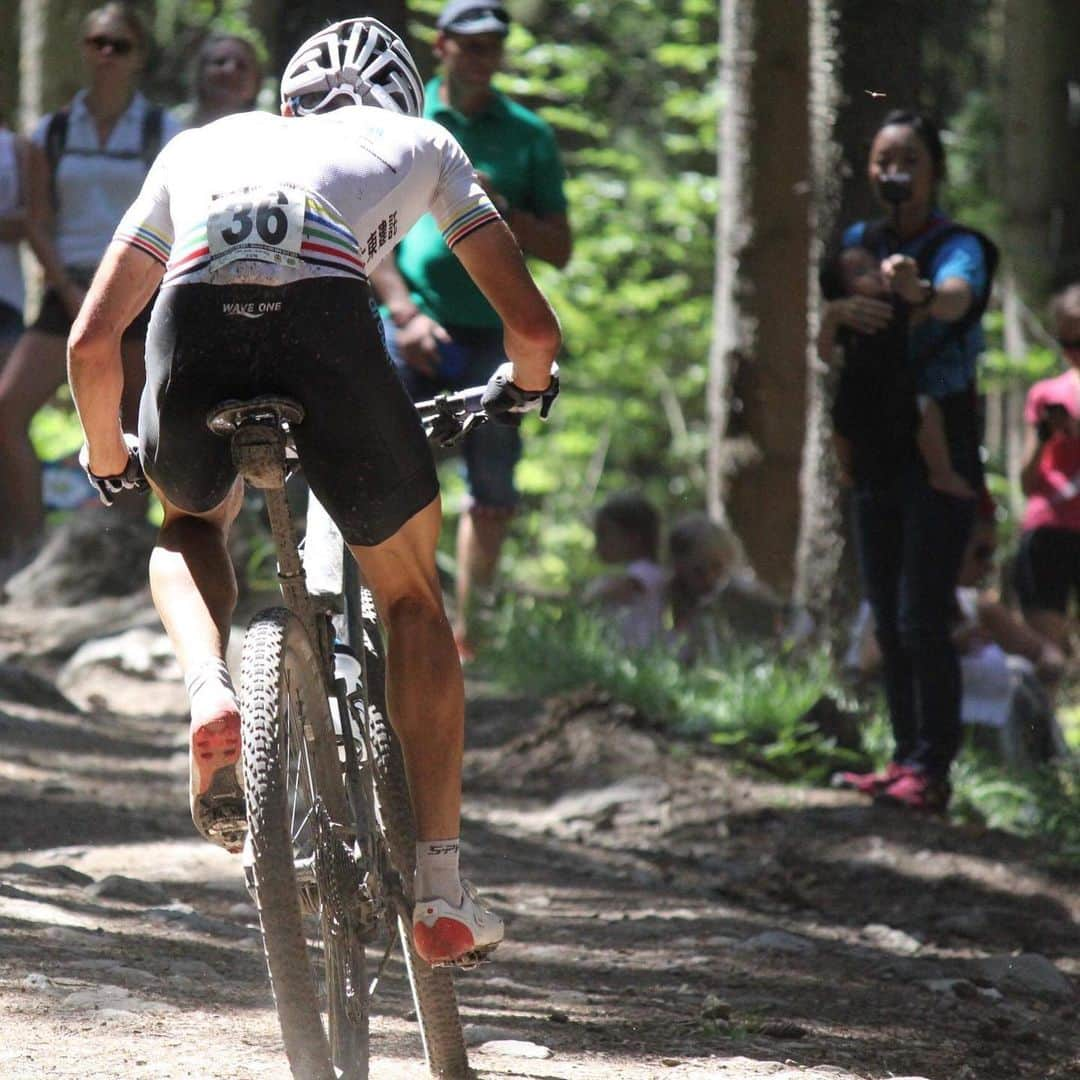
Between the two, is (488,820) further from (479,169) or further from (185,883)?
(479,169)

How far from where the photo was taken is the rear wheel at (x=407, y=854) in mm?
4023

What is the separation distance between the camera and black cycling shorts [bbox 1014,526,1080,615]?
919 centimetres

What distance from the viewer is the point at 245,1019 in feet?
14.2

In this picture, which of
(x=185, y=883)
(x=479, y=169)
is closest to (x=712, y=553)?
(x=479, y=169)

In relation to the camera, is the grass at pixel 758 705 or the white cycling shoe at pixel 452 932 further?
the grass at pixel 758 705

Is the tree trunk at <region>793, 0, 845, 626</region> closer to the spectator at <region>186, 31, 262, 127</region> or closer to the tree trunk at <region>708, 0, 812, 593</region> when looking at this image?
the tree trunk at <region>708, 0, 812, 593</region>

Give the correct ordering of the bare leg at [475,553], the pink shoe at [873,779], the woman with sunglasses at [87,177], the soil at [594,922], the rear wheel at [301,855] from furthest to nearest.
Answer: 1. the woman with sunglasses at [87,177]
2. the bare leg at [475,553]
3. the pink shoe at [873,779]
4. the soil at [594,922]
5. the rear wheel at [301,855]

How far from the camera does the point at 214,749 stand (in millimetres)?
3467

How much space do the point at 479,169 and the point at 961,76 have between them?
1140 centimetres

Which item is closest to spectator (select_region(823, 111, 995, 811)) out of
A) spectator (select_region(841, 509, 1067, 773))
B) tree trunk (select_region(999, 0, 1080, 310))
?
spectator (select_region(841, 509, 1067, 773))

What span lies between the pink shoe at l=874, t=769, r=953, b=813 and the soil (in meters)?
0.08

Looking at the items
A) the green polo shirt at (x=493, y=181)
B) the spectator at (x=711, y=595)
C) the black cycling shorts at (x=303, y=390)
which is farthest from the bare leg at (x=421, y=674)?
the spectator at (x=711, y=595)

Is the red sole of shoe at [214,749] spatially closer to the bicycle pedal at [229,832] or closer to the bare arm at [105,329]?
the bicycle pedal at [229,832]

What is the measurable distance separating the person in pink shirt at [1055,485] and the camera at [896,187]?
2236 millimetres
